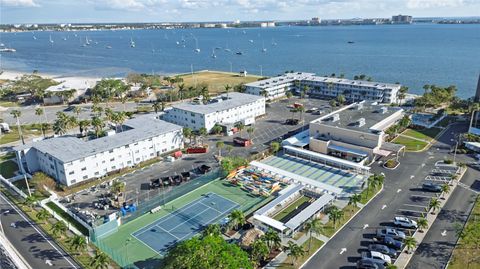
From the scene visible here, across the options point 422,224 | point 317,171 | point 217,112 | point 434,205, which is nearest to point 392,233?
point 422,224

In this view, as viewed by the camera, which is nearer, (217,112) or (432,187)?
(432,187)

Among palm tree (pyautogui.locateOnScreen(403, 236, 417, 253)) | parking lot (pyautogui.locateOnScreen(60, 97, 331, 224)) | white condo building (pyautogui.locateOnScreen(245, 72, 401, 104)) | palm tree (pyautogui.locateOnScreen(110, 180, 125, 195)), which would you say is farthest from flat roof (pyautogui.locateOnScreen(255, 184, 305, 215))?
white condo building (pyautogui.locateOnScreen(245, 72, 401, 104))

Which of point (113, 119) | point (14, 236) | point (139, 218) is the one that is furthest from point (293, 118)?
point (14, 236)

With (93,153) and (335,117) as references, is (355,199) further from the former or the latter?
(93,153)

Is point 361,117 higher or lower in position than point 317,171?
higher

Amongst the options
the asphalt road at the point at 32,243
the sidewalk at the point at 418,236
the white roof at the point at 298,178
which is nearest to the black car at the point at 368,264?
the sidewalk at the point at 418,236

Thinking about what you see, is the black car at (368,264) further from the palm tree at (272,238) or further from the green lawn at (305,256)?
the palm tree at (272,238)
